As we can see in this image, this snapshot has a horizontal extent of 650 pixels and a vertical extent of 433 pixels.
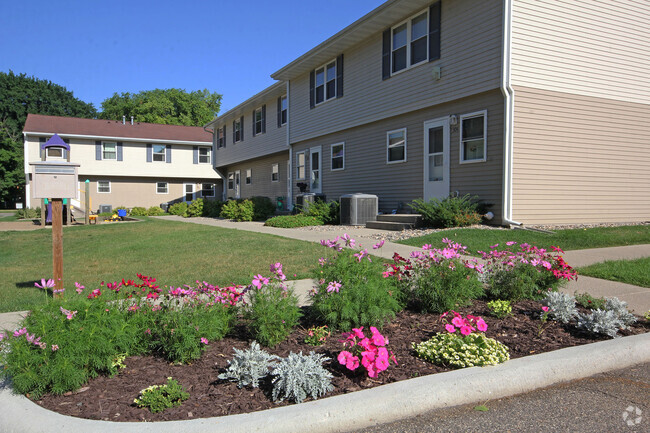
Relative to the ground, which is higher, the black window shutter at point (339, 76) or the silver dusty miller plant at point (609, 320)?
the black window shutter at point (339, 76)

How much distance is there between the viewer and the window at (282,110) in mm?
21944

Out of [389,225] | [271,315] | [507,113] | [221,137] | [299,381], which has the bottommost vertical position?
[299,381]

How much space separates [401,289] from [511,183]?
23.9 ft

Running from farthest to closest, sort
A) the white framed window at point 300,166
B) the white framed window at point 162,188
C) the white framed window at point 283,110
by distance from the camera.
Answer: the white framed window at point 162,188
the white framed window at point 283,110
the white framed window at point 300,166

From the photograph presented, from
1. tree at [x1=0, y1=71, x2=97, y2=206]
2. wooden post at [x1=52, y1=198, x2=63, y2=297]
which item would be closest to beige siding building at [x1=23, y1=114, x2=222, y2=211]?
tree at [x1=0, y1=71, x2=97, y2=206]

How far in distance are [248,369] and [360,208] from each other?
11.3 meters

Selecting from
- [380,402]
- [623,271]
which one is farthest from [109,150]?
[380,402]

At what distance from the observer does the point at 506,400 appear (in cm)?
301

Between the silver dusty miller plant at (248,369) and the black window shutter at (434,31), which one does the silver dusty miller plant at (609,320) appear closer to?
the silver dusty miller plant at (248,369)

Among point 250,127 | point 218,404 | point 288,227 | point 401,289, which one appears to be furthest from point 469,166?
point 250,127

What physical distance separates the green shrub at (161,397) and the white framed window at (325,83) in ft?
52.1

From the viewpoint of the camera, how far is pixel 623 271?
264 inches

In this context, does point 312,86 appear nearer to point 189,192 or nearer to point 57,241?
point 57,241

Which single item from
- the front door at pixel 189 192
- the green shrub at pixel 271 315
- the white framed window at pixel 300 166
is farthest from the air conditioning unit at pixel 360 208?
the front door at pixel 189 192
